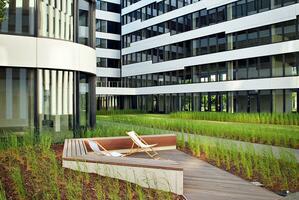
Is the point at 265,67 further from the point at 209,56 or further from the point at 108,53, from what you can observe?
the point at 108,53

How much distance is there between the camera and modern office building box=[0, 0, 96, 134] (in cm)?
1134

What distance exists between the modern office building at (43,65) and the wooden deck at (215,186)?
19.2ft

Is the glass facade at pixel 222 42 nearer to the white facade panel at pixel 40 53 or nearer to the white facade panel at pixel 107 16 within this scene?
the white facade panel at pixel 107 16

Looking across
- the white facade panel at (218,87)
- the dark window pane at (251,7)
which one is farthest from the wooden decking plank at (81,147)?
the dark window pane at (251,7)

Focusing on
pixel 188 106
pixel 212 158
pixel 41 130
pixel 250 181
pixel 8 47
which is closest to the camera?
pixel 250 181

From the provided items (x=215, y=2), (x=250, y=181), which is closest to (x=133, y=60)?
(x=215, y=2)

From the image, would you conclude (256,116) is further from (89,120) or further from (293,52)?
(89,120)

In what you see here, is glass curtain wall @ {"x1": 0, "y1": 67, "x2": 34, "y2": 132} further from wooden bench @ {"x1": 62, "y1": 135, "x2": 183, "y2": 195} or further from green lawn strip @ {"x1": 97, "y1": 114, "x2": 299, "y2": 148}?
green lawn strip @ {"x1": 97, "y1": 114, "x2": 299, "y2": 148}

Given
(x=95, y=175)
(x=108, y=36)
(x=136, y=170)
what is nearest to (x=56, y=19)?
(x=95, y=175)

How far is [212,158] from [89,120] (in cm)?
716

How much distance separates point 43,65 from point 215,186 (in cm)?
800

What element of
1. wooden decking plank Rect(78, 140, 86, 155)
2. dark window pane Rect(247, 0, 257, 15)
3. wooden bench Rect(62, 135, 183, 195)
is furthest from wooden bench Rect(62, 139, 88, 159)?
dark window pane Rect(247, 0, 257, 15)

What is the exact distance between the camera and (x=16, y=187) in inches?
226

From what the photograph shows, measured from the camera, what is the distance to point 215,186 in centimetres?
711
